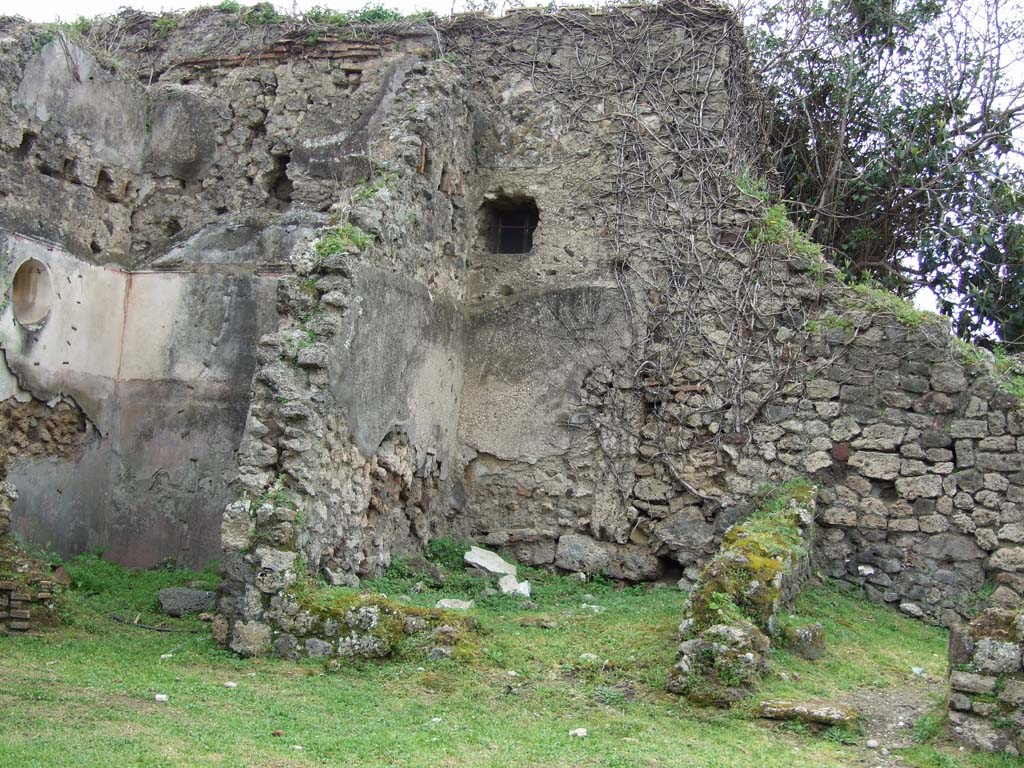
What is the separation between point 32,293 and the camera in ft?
31.3

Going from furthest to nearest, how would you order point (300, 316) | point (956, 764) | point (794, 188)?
point (794, 188) → point (300, 316) → point (956, 764)

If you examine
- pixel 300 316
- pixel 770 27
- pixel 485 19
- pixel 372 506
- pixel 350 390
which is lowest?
pixel 372 506

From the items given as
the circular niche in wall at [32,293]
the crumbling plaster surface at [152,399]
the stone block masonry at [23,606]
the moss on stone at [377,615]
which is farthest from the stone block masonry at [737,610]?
the circular niche in wall at [32,293]

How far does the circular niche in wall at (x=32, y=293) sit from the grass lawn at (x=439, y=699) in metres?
2.50

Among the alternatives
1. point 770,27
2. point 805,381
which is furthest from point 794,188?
point 805,381

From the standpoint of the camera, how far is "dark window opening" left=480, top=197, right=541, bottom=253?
11180mm

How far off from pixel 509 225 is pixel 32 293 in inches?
177

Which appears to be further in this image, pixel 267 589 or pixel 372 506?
pixel 372 506

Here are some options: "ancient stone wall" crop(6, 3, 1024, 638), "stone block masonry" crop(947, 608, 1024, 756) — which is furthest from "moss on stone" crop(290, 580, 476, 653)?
"stone block masonry" crop(947, 608, 1024, 756)

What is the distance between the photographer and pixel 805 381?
31.9ft

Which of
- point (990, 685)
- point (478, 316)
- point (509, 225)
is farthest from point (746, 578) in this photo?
point (509, 225)

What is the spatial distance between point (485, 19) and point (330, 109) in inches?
71.4

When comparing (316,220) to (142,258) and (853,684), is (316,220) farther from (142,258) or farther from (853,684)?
(853,684)

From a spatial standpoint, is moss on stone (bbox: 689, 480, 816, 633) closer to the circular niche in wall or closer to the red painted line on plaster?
the red painted line on plaster
